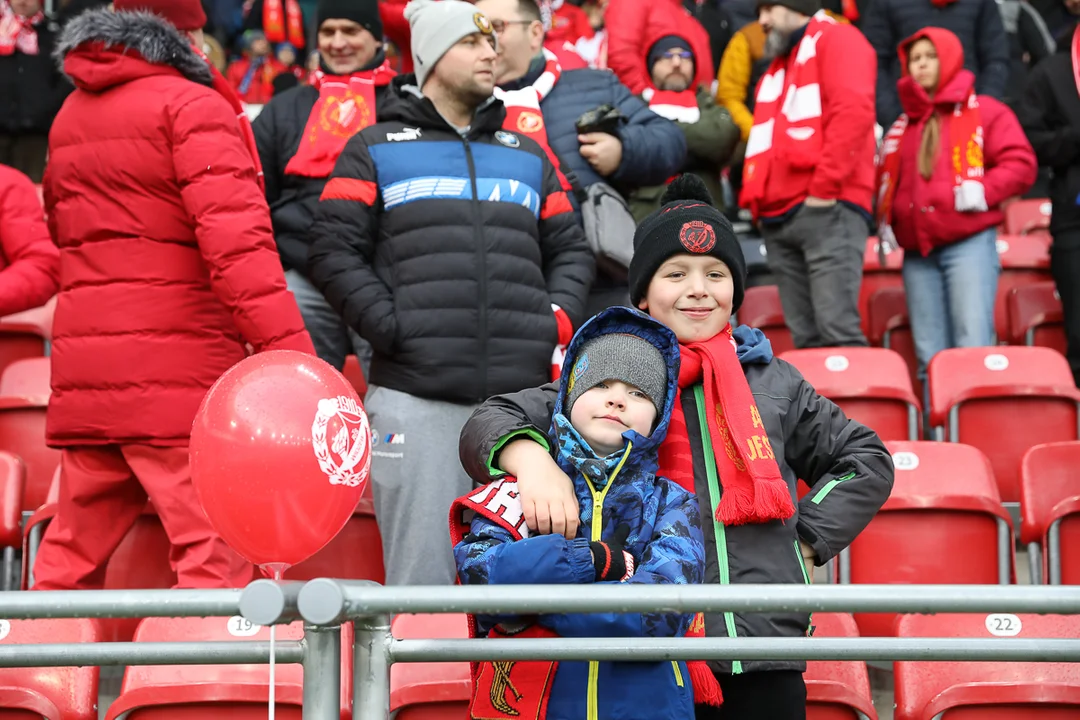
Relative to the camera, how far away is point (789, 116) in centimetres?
539

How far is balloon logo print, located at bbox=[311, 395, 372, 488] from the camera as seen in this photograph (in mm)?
2127

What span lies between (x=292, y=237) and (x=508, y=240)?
1.06 meters

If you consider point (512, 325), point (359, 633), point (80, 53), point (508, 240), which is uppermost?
point (80, 53)

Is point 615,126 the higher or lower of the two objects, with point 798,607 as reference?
higher

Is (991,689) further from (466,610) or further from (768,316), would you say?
(768,316)

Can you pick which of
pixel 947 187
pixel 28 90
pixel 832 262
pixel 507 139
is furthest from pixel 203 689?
pixel 28 90

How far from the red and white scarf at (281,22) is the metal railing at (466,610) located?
414 inches

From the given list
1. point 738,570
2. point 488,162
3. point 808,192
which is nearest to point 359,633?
point 738,570

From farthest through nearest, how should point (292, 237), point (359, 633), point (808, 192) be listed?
point (808, 192), point (292, 237), point (359, 633)

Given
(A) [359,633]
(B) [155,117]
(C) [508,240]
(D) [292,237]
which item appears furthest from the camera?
(D) [292,237]

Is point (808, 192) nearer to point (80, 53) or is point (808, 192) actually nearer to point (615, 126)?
point (615, 126)

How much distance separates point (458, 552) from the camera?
2162 millimetres

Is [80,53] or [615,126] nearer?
[80,53]

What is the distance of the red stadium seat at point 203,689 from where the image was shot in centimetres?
273
